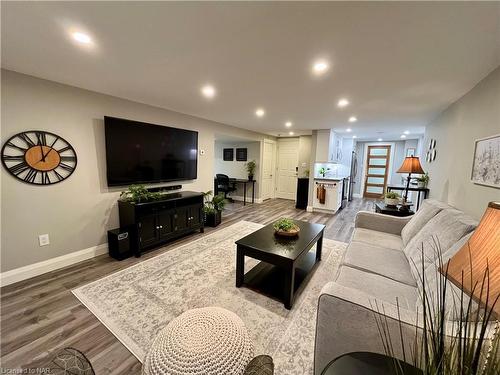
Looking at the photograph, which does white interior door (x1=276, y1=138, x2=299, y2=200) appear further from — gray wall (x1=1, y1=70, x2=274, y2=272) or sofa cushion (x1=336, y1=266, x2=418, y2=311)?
sofa cushion (x1=336, y1=266, x2=418, y2=311)

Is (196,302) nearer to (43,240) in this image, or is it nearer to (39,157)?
(43,240)

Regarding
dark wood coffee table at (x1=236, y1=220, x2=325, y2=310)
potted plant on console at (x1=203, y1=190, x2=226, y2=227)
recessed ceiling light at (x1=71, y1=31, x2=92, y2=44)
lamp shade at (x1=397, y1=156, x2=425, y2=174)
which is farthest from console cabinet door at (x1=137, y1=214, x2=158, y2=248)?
lamp shade at (x1=397, y1=156, x2=425, y2=174)

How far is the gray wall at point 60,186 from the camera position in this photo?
2.25 meters

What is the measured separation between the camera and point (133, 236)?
2.94 meters

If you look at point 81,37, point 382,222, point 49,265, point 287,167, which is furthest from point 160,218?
point 287,167

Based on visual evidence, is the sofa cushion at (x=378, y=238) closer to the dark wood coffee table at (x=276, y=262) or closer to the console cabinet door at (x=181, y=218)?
the dark wood coffee table at (x=276, y=262)

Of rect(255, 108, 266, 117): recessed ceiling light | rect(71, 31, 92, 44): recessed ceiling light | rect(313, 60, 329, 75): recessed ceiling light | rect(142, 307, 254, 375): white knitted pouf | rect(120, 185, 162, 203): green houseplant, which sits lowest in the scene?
rect(142, 307, 254, 375): white knitted pouf

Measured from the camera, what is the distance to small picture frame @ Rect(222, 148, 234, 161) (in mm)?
7318

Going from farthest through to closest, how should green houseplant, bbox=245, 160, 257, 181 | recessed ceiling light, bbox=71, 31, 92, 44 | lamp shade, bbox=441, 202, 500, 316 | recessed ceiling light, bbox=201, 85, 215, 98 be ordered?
green houseplant, bbox=245, 160, 257, 181 < recessed ceiling light, bbox=201, 85, 215, 98 < recessed ceiling light, bbox=71, 31, 92, 44 < lamp shade, bbox=441, 202, 500, 316

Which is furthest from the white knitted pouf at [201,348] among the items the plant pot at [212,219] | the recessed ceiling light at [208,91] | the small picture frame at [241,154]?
the small picture frame at [241,154]

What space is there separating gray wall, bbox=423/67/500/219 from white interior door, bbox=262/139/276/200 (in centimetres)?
423

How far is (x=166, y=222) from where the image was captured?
328 cm

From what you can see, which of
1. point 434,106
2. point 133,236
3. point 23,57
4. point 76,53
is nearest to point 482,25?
point 434,106

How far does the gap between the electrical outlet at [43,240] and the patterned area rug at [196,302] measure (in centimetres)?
82
